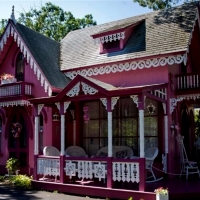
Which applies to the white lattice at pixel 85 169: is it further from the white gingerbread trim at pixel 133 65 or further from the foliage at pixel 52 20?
the foliage at pixel 52 20

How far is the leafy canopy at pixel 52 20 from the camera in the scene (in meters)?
31.4

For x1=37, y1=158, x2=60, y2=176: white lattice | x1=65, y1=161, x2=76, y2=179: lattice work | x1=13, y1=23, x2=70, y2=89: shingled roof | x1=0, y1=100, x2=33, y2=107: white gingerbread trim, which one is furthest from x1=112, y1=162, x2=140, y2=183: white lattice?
x1=0, y1=100, x2=33, y2=107: white gingerbread trim

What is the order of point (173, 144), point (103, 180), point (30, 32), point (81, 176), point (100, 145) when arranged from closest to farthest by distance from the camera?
point (81, 176) < point (103, 180) < point (173, 144) < point (100, 145) < point (30, 32)

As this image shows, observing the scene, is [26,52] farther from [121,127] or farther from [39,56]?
[121,127]

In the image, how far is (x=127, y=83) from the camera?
42.4 ft

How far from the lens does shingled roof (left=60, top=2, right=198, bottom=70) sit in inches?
482

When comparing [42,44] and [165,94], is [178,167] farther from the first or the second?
[42,44]

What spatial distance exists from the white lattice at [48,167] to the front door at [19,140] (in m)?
2.45

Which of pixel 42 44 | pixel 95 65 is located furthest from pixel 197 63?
pixel 42 44

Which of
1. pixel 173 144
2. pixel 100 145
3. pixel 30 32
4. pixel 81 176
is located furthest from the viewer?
pixel 30 32

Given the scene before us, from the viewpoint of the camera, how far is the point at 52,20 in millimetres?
32219

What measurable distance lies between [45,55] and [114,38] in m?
3.39

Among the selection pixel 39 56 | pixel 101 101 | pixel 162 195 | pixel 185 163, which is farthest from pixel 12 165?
pixel 162 195

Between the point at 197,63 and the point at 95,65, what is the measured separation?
5.81m
